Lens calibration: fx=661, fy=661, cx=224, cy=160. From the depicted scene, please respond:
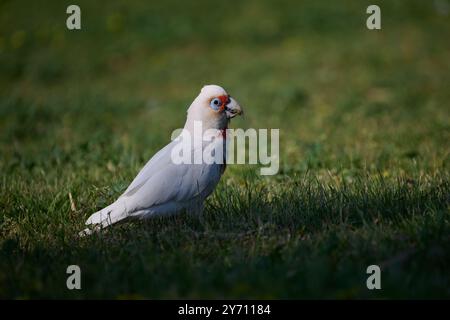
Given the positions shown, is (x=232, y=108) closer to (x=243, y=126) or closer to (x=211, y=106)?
(x=211, y=106)

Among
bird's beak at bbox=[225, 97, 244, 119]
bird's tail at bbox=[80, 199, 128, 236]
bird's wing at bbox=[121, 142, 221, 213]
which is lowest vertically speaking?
bird's tail at bbox=[80, 199, 128, 236]

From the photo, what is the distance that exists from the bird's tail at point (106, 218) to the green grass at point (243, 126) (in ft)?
0.30

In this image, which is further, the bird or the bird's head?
the bird's head

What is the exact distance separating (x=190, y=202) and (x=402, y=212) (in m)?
1.47

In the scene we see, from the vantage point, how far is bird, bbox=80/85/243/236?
178 inches

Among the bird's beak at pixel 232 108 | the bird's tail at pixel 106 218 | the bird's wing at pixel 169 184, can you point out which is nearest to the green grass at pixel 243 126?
the bird's tail at pixel 106 218

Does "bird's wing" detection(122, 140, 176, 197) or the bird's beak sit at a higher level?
the bird's beak

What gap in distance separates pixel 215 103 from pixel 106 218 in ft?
3.70

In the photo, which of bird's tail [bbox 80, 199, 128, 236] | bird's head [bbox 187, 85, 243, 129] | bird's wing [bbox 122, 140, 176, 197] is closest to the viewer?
bird's tail [bbox 80, 199, 128, 236]

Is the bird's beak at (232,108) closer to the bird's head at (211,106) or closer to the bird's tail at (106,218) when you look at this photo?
the bird's head at (211,106)

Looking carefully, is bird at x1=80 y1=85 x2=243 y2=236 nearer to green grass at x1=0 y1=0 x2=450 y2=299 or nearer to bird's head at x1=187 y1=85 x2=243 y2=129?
bird's head at x1=187 y1=85 x2=243 y2=129

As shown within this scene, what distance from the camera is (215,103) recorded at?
15.7 ft

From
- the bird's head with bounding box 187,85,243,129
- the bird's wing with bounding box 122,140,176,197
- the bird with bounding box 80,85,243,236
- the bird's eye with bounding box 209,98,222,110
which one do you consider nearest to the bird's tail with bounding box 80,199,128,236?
the bird with bounding box 80,85,243,236

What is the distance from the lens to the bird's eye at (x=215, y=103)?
15.6ft
